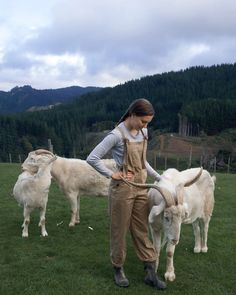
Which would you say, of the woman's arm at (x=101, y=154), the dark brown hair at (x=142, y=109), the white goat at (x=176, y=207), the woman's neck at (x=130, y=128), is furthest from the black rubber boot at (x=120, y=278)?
the dark brown hair at (x=142, y=109)

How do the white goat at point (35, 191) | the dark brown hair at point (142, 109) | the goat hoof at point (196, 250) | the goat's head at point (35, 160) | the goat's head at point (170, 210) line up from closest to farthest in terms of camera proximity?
the dark brown hair at point (142, 109) → the goat's head at point (170, 210) → the goat hoof at point (196, 250) → the white goat at point (35, 191) → the goat's head at point (35, 160)

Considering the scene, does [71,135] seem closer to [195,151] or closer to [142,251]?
[195,151]

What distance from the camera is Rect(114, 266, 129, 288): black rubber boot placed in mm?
5922

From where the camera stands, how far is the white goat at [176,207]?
18.4 ft

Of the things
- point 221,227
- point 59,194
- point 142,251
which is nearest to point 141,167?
point 142,251

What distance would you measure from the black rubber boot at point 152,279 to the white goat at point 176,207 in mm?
270

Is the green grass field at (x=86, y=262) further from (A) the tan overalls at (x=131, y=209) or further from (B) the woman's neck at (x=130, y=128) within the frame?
(B) the woman's neck at (x=130, y=128)

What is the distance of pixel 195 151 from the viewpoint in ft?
203

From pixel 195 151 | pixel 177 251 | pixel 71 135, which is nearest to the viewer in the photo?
pixel 177 251

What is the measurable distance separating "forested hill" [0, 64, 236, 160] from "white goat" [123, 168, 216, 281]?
48.9 metres

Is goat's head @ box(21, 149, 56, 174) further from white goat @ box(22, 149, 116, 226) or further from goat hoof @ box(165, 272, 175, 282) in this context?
goat hoof @ box(165, 272, 175, 282)

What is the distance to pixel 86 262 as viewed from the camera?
695cm

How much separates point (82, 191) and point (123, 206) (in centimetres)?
400

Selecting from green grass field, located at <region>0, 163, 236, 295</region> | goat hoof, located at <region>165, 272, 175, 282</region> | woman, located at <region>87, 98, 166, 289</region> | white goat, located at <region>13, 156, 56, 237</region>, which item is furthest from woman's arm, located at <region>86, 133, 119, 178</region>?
white goat, located at <region>13, 156, 56, 237</region>
